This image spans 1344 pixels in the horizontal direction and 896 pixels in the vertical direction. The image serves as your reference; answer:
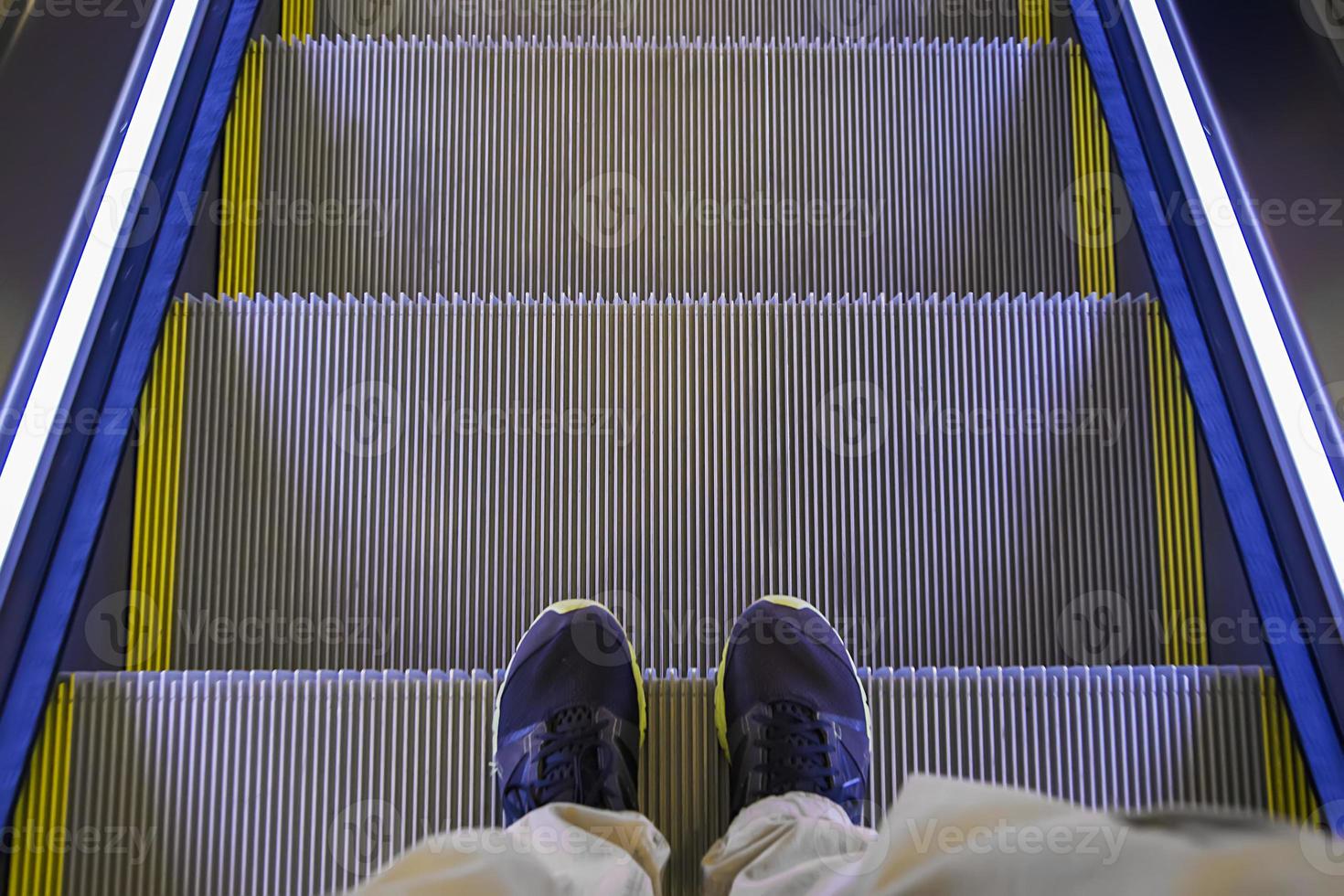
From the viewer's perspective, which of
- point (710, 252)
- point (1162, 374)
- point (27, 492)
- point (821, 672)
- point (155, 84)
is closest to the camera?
point (27, 492)

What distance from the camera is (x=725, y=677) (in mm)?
1552

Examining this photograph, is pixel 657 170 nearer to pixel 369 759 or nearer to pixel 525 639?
pixel 525 639

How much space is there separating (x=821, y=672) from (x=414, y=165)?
48.3 inches

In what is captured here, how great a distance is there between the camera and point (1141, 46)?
6.23 ft

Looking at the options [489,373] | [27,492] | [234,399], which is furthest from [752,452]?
[27,492]

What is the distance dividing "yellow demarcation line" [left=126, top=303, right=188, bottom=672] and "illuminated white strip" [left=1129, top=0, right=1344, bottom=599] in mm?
1612

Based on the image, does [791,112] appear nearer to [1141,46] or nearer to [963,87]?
[963,87]

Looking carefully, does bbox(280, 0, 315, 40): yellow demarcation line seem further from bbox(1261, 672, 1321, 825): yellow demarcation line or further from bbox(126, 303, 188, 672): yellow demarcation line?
bbox(1261, 672, 1321, 825): yellow demarcation line

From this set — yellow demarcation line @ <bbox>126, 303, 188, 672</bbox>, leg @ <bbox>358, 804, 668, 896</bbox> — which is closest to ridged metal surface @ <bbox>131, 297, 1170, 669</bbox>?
yellow demarcation line @ <bbox>126, 303, 188, 672</bbox>

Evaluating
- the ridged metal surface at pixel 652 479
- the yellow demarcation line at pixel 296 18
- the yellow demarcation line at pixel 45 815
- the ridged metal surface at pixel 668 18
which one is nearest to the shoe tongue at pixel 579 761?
the ridged metal surface at pixel 652 479

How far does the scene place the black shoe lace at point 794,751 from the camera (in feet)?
4.60

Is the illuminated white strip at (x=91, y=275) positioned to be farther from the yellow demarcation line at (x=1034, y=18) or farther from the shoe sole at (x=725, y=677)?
the yellow demarcation line at (x=1034, y=18)

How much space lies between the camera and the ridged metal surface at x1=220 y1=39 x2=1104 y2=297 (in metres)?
1.99

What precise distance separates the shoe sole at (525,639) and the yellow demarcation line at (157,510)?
55 cm
